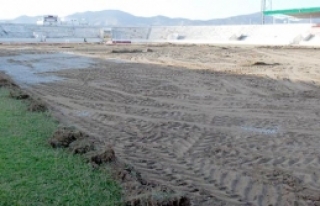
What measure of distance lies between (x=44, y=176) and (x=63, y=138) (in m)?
1.91

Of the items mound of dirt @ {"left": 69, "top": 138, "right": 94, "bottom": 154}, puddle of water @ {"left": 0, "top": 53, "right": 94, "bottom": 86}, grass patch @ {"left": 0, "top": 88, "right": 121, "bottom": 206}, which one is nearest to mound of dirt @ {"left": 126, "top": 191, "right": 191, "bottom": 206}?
grass patch @ {"left": 0, "top": 88, "right": 121, "bottom": 206}

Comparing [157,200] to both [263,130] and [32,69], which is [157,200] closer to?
[263,130]

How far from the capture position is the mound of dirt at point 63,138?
7555 millimetres

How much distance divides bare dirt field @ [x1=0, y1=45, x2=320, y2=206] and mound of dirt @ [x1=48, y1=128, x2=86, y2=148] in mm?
812

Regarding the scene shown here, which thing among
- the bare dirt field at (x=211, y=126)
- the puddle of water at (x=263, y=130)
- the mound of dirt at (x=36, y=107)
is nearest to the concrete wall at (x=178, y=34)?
the bare dirt field at (x=211, y=126)

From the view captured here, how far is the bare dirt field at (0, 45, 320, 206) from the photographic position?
635 centimetres

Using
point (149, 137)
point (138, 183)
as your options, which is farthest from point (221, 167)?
point (149, 137)

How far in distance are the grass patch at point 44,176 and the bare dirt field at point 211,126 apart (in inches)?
41.2

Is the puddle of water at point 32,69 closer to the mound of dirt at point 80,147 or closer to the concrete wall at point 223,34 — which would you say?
the mound of dirt at point 80,147

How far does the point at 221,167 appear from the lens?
708 cm

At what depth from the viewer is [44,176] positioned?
589cm

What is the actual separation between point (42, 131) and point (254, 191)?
4.44 metres

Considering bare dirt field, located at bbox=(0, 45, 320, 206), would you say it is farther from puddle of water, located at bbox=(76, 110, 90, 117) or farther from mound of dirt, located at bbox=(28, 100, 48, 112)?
mound of dirt, located at bbox=(28, 100, 48, 112)

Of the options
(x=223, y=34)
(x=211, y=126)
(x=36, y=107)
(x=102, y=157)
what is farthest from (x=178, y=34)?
(x=102, y=157)
